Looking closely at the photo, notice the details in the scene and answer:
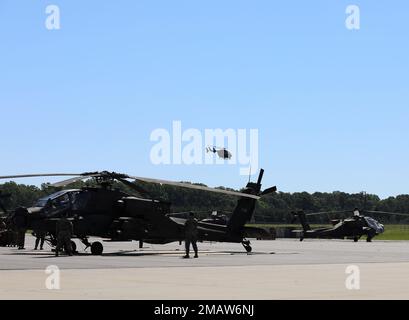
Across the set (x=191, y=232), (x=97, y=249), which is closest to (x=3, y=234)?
(x=97, y=249)

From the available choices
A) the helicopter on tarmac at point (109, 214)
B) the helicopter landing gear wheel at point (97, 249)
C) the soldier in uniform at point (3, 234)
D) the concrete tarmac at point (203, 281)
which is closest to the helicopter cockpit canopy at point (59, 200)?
the helicopter on tarmac at point (109, 214)

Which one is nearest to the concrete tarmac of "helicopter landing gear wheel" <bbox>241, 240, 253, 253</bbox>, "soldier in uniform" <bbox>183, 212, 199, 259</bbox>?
"soldier in uniform" <bbox>183, 212, 199, 259</bbox>

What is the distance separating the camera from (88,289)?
50.3ft

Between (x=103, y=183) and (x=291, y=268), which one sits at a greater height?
(x=103, y=183)

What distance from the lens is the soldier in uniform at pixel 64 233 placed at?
2991 centimetres

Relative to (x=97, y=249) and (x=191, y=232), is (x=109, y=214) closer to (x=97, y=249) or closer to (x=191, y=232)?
(x=97, y=249)

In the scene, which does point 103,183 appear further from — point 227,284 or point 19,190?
point 19,190

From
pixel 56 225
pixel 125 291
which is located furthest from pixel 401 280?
pixel 56 225

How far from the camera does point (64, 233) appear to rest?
98.7 ft

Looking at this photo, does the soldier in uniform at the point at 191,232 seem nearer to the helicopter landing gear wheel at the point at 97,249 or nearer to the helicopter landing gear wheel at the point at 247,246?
the helicopter landing gear wheel at the point at 97,249

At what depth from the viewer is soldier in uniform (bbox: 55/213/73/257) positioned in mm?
29906
